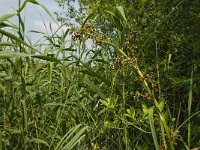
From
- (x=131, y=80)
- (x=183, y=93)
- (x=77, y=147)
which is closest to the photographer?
(x=77, y=147)

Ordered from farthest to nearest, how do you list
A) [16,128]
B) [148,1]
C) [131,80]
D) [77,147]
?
1. [148,1]
2. [131,80]
3. [16,128]
4. [77,147]

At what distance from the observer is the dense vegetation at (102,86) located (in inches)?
72.9

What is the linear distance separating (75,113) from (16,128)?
0.35 metres

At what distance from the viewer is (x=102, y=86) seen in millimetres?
2814

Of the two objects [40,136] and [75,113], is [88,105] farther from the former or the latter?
[40,136]

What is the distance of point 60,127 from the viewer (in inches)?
94.9

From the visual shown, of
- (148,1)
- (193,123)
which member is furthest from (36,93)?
(148,1)

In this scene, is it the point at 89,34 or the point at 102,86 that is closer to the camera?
the point at 89,34

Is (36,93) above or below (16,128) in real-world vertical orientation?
above

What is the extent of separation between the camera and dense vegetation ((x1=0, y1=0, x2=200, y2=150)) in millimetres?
1851

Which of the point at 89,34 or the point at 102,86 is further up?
the point at 89,34

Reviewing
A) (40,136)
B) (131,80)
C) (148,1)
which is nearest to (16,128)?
(40,136)

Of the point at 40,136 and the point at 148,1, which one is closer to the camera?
the point at 40,136

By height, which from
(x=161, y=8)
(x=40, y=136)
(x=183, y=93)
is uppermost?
(x=161, y=8)
